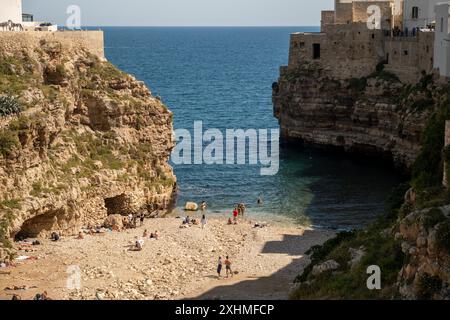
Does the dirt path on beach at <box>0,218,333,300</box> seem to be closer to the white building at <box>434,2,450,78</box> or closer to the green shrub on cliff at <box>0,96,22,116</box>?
the green shrub on cliff at <box>0,96,22,116</box>

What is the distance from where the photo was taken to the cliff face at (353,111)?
58.0 meters

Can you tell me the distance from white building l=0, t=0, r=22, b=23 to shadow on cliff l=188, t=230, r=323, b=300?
68.4ft

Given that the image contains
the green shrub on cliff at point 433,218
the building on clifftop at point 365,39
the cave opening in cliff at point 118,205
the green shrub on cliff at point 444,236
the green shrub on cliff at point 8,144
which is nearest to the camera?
the green shrub on cliff at point 444,236

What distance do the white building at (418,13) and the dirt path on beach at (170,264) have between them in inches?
1059

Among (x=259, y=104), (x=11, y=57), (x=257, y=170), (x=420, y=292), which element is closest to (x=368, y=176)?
(x=257, y=170)

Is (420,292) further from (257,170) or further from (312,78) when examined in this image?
(312,78)

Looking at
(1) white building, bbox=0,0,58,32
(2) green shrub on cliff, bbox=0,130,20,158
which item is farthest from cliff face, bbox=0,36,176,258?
(1) white building, bbox=0,0,58,32

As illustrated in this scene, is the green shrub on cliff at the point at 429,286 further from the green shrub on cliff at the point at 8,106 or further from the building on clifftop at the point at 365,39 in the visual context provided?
the building on clifftop at the point at 365,39

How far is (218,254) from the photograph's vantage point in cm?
4147

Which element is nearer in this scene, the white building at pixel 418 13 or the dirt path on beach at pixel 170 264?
the dirt path on beach at pixel 170 264

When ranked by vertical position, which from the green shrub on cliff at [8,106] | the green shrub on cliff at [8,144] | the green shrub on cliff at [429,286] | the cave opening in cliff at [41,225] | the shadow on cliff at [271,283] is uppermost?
the green shrub on cliff at [8,106]

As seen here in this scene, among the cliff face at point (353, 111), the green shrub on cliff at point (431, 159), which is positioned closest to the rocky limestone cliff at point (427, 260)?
the green shrub on cliff at point (431, 159)

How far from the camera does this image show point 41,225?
1667 inches

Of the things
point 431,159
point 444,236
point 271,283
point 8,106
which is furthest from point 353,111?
point 444,236
